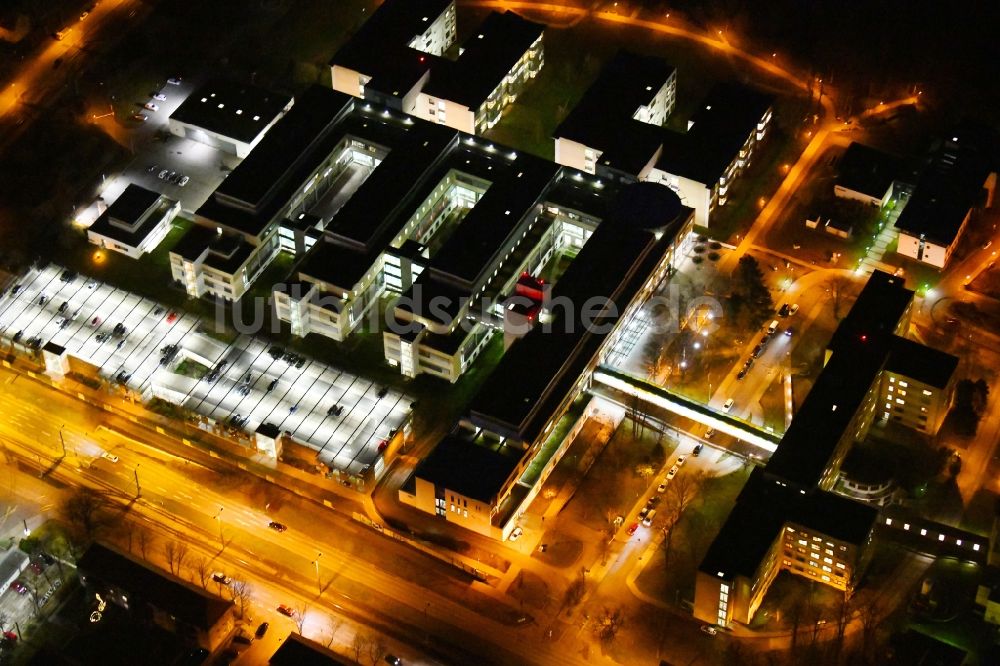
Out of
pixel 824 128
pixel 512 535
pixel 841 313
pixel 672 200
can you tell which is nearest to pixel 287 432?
pixel 512 535

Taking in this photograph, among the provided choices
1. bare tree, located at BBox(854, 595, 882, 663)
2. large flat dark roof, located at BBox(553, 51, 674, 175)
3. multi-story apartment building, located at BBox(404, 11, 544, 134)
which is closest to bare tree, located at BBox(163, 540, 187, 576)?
bare tree, located at BBox(854, 595, 882, 663)

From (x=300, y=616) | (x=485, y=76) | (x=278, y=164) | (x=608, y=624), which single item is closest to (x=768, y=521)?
(x=608, y=624)

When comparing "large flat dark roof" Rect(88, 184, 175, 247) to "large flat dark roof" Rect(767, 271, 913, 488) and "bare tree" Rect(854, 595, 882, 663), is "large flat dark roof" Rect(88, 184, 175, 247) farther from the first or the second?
"bare tree" Rect(854, 595, 882, 663)

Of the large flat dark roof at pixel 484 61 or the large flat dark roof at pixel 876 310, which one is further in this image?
the large flat dark roof at pixel 484 61

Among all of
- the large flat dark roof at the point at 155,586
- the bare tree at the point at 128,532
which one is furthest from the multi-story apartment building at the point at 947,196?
the bare tree at the point at 128,532

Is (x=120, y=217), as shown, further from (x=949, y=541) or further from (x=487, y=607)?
(x=949, y=541)

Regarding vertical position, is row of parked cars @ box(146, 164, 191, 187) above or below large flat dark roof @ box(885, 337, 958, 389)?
below

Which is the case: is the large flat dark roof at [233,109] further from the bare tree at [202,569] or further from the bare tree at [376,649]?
the bare tree at [376,649]
